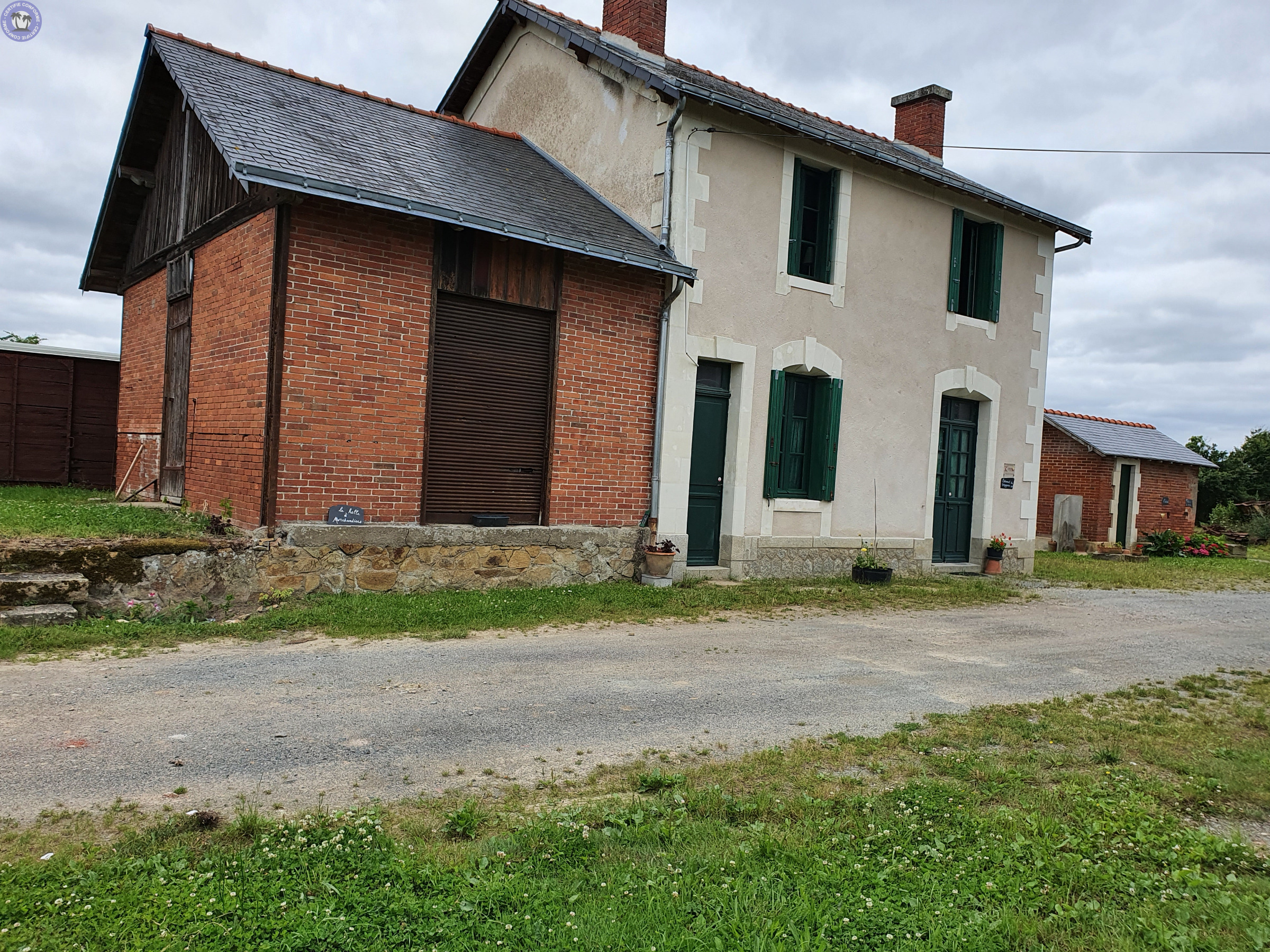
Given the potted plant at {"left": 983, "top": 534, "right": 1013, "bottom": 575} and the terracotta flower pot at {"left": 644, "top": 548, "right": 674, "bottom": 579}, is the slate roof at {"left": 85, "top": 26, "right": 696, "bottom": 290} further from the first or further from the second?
the potted plant at {"left": 983, "top": 534, "right": 1013, "bottom": 575}

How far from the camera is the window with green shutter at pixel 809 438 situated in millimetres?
11609

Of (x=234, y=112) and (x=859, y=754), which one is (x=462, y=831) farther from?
(x=234, y=112)

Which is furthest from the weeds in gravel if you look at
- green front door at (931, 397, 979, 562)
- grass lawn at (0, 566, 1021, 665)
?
green front door at (931, 397, 979, 562)

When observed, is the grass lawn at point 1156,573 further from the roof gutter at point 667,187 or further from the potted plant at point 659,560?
the roof gutter at point 667,187

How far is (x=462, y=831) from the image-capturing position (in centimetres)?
328

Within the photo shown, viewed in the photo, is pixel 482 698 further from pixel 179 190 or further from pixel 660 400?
pixel 179 190

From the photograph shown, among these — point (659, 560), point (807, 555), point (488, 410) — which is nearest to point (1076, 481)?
point (807, 555)

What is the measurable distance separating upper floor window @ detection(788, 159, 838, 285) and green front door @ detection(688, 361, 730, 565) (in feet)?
6.72

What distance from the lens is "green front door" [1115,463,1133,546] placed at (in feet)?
70.2

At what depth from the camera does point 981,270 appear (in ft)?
44.9

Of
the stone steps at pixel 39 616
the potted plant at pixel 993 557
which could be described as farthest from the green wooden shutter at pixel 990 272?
the stone steps at pixel 39 616

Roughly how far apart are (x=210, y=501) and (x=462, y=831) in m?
7.16

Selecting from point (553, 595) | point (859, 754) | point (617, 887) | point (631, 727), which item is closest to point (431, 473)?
point (553, 595)

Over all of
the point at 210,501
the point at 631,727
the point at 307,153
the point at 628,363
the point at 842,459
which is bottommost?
the point at 631,727
